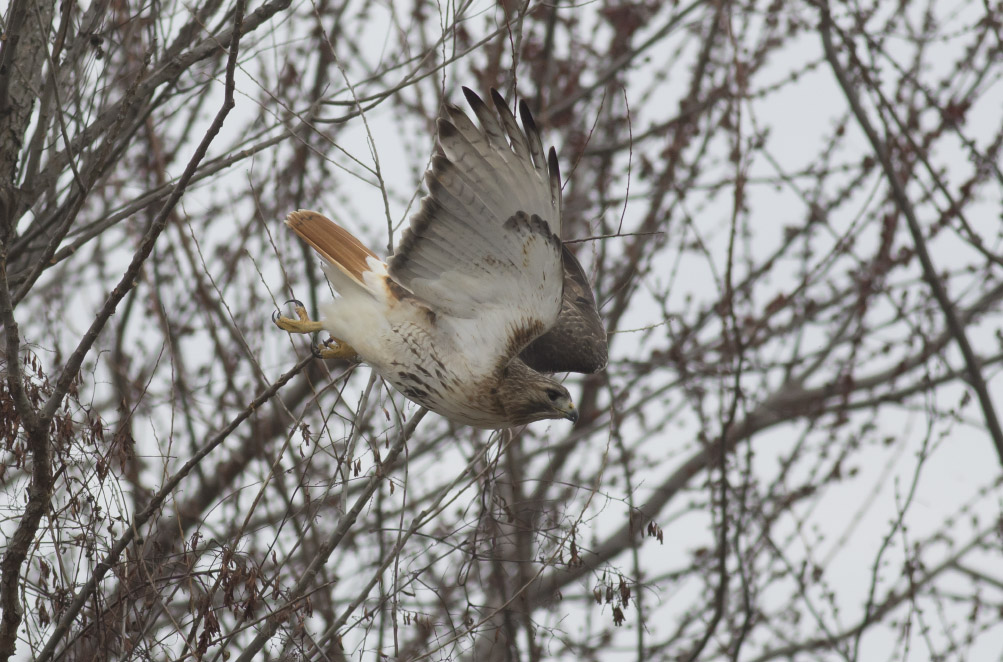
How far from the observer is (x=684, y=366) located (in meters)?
7.16

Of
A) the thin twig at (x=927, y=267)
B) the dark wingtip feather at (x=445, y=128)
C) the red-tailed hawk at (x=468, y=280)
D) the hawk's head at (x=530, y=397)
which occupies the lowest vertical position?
the hawk's head at (x=530, y=397)

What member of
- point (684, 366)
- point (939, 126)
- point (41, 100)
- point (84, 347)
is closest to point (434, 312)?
point (84, 347)

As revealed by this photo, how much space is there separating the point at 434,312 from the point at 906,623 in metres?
2.31

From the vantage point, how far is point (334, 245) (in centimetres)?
399

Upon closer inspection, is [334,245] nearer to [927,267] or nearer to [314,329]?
[314,329]

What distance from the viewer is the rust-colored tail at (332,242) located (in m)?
3.95

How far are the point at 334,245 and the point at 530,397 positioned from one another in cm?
89

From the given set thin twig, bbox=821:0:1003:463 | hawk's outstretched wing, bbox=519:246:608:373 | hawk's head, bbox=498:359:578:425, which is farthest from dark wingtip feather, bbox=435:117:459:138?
thin twig, bbox=821:0:1003:463

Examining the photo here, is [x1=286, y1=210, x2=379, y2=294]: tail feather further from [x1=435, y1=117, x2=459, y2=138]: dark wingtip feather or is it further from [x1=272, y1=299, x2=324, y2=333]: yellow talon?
[x1=435, y1=117, x2=459, y2=138]: dark wingtip feather

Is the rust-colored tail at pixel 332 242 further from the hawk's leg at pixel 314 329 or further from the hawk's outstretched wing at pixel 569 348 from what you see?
the hawk's outstretched wing at pixel 569 348

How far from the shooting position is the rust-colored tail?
12.9 ft

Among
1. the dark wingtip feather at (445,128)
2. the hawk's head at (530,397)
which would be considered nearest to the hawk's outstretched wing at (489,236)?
the dark wingtip feather at (445,128)

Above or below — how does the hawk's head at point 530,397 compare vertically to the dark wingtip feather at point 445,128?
below

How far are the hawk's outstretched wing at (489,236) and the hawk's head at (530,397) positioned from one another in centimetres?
11
